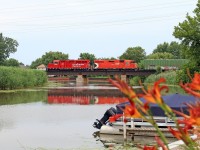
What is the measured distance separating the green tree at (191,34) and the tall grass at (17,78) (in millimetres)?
38928

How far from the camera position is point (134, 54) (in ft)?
549

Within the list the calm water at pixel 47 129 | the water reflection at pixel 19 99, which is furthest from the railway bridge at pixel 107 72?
the calm water at pixel 47 129

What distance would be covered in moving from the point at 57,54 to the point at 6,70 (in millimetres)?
96140

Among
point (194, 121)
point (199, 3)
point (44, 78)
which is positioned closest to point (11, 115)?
Result: point (199, 3)

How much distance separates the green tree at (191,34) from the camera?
4603 centimetres

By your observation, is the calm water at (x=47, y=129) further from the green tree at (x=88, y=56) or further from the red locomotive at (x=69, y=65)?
the green tree at (x=88, y=56)

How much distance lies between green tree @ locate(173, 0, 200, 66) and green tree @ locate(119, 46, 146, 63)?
388 feet

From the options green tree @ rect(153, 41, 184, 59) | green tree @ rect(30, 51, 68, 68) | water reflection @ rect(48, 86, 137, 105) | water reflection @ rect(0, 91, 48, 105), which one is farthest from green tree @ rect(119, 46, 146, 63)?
water reflection @ rect(0, 91, 48, 105)

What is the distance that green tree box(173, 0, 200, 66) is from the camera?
4603cm

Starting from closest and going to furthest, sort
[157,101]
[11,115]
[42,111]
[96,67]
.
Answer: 1. [157,101]
2. [11,115]
3. [42,111]
4. [96,67]

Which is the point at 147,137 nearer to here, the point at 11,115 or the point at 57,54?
the point at 11,115

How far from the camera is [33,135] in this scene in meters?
28.3

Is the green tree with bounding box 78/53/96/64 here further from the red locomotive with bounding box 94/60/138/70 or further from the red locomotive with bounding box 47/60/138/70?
the red locomotive with bounding box 94/60/138/70

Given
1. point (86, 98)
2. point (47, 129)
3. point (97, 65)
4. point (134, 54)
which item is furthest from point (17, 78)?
point (134, 54)
